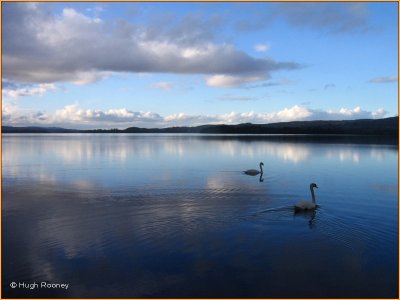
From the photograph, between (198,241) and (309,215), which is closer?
(198,241)

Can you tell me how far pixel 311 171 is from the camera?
35500 mm

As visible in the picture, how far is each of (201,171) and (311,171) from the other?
9.87 m

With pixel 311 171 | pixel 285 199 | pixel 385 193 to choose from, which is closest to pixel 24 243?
pixel 285 199

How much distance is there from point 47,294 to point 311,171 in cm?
2896

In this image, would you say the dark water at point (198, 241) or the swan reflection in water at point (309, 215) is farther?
the swan reflection in water at point (309, 215)

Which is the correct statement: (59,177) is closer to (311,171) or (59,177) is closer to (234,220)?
(234,220)

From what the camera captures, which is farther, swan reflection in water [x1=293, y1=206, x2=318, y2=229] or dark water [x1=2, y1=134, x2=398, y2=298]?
swan reflection in water [x1=293, y1=206, x2=318, y2=229]

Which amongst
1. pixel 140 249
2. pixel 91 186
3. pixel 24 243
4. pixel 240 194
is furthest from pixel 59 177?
pixel 140 249

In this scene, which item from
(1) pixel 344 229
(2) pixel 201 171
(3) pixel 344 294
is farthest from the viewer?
(2) pixel 201 171

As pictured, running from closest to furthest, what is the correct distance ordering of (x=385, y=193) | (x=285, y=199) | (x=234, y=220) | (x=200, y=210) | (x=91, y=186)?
(x=234, y=220) < (x=200, y=210) < (x=285, y=199) < (x=385, y=193) < (x=91, y=186)

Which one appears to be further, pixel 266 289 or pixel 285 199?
pixel 285 199

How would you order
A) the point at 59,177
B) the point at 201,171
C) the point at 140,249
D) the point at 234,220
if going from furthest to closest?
the point at 201,171 → the point at 59,177 → the point at 234,220 → the point at 140,249

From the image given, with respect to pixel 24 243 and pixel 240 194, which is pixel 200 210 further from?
pixel 24 243

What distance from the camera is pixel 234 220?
16766mm
